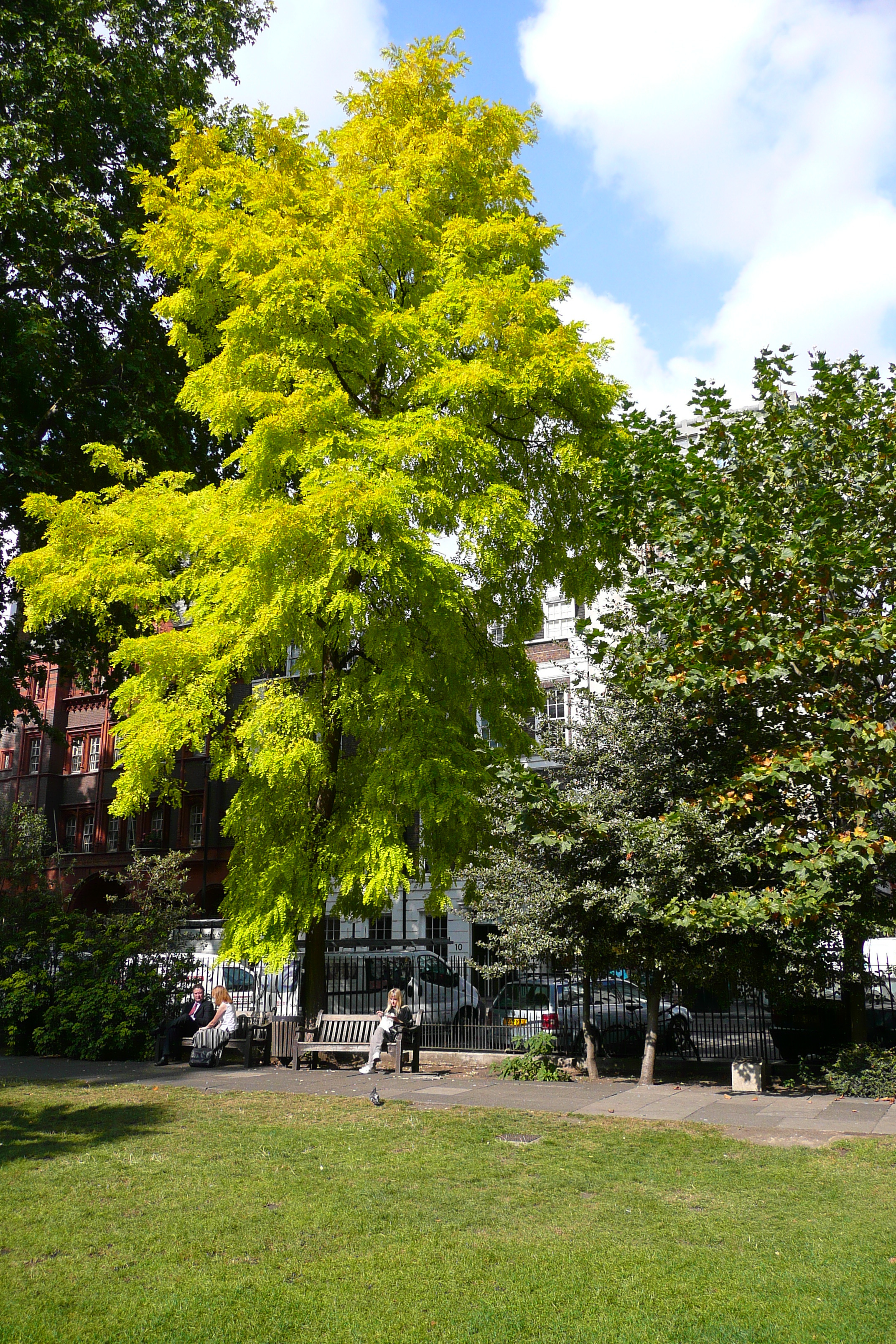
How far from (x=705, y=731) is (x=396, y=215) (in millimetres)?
9452

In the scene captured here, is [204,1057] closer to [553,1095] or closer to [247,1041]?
[247,1041]

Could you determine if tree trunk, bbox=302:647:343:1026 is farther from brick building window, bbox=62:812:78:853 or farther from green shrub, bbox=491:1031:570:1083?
brick building window, bbox=62:812:78:853

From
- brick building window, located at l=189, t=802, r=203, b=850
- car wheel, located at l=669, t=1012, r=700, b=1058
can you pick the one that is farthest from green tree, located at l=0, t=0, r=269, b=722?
brick building window, located at l=189, t=802, r=203, b=850

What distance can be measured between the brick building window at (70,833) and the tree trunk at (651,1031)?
36.7 metres

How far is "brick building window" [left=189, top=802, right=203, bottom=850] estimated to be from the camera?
42.2m

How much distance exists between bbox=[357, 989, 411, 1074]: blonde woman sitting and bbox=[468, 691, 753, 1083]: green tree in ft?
6.45

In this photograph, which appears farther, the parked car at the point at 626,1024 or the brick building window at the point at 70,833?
the brick building window at the point at 70,833

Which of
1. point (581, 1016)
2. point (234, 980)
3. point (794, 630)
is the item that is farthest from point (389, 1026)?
point (794, 630)

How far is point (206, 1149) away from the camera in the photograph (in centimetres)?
963

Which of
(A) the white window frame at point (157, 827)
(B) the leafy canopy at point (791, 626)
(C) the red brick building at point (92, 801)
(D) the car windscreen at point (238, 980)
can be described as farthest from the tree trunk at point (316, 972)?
(A) the white window frame at point (157, 827)

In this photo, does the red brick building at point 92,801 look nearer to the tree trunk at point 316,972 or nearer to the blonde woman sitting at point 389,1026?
the tree trunk at point 316,972

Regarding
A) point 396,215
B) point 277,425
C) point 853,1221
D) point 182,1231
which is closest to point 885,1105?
point 853,1221

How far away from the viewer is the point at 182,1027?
17.4 metres

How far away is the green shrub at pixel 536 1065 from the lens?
15.5 meters
